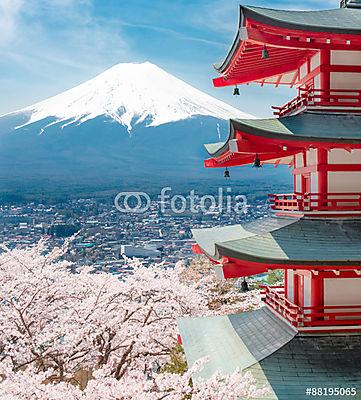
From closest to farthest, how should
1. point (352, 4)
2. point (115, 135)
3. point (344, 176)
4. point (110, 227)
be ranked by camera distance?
1. point (344, 176)
2. point (352, 4)
3. point (110, 227)
4. point (115, 135)

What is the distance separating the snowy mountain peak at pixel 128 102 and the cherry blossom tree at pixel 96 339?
9861cm

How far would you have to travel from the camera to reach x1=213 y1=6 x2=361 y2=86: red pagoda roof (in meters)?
6.81

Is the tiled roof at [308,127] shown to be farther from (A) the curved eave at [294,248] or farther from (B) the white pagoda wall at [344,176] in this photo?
(A) the curved eave at [294,248]

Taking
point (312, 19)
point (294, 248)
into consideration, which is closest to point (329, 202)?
point (294, 248)

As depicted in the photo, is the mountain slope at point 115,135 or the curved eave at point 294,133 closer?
the curved eave at point 294,133

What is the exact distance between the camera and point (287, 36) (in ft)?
23.1

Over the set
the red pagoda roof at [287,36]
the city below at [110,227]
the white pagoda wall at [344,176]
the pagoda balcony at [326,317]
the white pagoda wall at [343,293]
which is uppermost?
the red pagoda roof at [287,36]

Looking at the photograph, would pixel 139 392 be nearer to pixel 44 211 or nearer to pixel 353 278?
pixel 353 278

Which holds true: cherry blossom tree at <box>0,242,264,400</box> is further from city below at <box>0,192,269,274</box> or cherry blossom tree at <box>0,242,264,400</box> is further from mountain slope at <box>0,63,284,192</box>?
mountain slope at <box>0,63,284,192</box>

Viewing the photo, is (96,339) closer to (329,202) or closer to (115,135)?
(329,202)

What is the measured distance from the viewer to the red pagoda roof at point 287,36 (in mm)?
6812

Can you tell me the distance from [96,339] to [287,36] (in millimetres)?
6909

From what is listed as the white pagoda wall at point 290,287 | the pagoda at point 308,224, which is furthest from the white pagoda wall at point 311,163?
the white pagoda wall at point 290,287

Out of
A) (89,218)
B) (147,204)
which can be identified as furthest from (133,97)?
(89,218)
